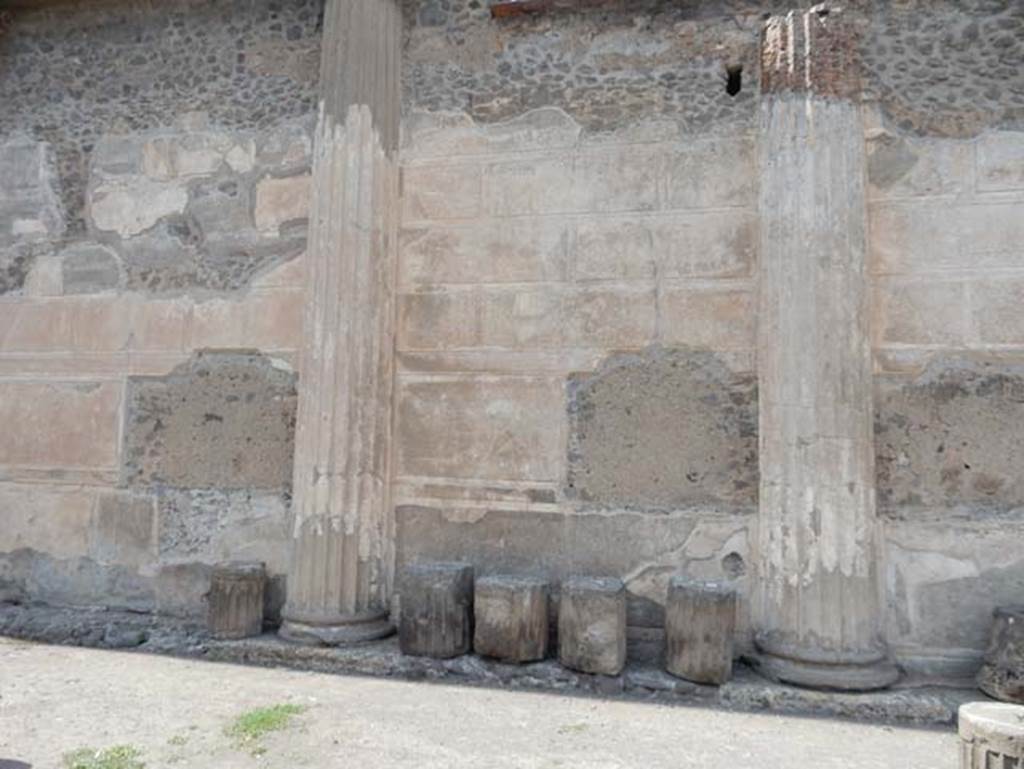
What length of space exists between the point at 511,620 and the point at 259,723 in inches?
55.9

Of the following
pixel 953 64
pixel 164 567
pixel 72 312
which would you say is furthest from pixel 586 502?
pixel 72 312

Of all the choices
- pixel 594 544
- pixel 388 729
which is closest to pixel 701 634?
pixel 594 544

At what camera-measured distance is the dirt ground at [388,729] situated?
3.20m

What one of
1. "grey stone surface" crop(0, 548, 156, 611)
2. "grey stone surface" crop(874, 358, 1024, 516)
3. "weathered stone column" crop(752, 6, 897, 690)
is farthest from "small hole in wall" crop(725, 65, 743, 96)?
"grey stone surface" crop(0, 548, 156, 611)

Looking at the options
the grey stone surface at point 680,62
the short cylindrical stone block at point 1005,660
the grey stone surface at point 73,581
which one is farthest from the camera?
the grey stone surface at point 73,581

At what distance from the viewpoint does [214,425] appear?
530 cm

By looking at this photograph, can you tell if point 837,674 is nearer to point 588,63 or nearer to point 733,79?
point 733,79

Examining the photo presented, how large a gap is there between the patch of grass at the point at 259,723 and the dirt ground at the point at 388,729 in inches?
0.6

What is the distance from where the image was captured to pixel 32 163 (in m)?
6.00

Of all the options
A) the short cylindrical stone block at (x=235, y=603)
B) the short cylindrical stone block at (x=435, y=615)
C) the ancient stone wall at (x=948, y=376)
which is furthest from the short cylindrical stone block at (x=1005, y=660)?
the short cylindrical stone block at (x=235, y=603)

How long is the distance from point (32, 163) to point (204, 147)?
1529 mm

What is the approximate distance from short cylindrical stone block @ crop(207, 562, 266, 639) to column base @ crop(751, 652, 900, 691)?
121 inches

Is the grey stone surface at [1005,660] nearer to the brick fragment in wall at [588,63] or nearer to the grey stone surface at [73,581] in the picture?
the brick fragment in wall at [588,63]

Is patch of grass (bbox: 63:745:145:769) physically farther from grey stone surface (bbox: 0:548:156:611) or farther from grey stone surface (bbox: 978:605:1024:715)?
grey stone surface (bbox: 978:605:1024:715)
